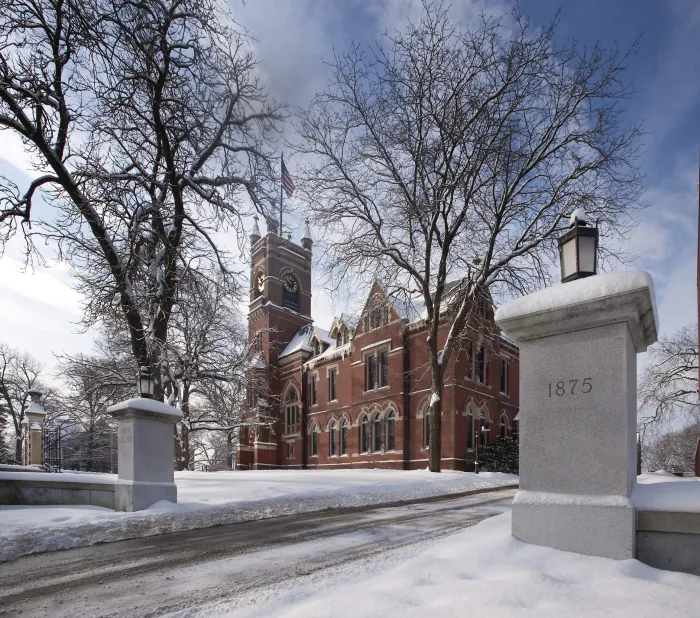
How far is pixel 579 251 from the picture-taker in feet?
13.4

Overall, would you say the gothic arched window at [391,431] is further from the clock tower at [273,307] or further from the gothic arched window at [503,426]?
the clock tower at [273,307]

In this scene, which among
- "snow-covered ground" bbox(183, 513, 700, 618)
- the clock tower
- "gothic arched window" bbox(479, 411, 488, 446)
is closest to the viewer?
"snow-covered ground" bbox(183, 513, 700, 618)

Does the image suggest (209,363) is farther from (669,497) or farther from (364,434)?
(669,497)

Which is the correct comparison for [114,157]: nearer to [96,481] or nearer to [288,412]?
[96,481]

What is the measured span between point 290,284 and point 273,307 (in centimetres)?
426

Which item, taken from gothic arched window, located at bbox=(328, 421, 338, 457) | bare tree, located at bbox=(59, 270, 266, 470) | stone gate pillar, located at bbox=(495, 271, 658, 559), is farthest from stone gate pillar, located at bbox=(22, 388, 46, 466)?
stone gate pillar, located at bbox=(495, 271, 658, 559)

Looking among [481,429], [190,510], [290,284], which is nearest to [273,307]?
[290,284]

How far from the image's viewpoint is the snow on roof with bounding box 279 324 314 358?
38938 mm

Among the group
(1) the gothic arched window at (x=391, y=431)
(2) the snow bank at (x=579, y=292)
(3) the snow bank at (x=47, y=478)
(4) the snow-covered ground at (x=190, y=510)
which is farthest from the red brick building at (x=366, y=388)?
(2) the snow bank at (x=579, y=292)

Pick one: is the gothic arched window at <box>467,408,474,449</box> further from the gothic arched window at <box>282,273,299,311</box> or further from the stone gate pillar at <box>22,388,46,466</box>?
the gothic arched window at <box>282,273,299,311</box>

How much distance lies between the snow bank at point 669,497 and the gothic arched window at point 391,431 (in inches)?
1030

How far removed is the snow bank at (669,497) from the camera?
2984mm

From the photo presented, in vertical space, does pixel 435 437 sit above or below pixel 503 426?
above

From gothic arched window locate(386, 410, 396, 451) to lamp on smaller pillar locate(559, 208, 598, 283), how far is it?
84.8ft
